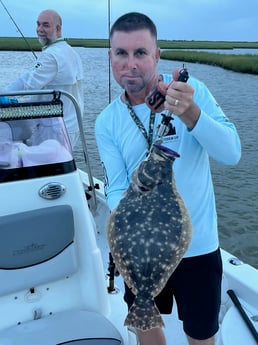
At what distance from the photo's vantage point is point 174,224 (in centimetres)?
151

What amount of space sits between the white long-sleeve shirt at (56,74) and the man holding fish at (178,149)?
2.54 meters

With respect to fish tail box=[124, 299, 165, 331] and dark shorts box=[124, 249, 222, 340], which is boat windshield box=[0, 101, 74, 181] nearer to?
dark shorts box=[124, 249, 222, 340]

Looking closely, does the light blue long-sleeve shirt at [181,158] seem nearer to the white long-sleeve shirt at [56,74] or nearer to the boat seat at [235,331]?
the boat seat at [235,331]

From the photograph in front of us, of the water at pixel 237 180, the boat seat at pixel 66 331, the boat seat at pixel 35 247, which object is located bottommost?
the water at pixel 237 180

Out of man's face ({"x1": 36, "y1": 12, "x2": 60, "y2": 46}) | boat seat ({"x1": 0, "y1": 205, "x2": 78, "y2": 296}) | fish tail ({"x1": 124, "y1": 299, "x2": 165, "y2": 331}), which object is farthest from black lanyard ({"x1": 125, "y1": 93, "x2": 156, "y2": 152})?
man's face ({"x1": 36, "y1": 12, "x2": 60, "y2": 46})

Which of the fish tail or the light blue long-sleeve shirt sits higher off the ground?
the light blue long-sleeve shirt

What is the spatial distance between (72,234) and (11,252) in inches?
13.5

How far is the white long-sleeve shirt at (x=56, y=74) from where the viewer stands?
4.48 m

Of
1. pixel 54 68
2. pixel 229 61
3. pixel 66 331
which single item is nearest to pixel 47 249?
pixel 66 331

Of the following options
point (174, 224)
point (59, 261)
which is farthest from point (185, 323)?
point (174, 224)

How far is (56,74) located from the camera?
4.57 m

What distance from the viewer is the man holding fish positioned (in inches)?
73.4

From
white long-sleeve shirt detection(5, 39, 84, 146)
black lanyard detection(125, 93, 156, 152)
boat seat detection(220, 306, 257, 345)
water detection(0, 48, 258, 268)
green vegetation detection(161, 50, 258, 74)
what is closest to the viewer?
black lanyard detection(125, 93, 156, 152)

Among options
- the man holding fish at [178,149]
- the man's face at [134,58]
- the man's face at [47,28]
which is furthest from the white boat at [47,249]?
the man's face at [47,28]
